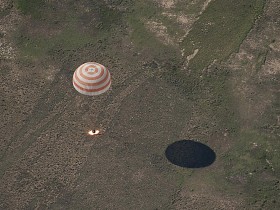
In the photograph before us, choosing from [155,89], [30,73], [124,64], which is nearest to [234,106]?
[155,89]

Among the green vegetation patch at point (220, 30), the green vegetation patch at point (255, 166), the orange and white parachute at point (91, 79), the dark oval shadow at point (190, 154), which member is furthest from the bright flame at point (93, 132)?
the green vegetation patch at point (220, 30)

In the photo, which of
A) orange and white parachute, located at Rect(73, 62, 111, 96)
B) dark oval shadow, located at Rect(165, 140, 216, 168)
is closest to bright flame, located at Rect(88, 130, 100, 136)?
orange and white parachute, located at Rect(73, 62, 111, 96)

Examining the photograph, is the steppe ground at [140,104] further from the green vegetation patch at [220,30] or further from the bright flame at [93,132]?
the bright flame at [93,132]

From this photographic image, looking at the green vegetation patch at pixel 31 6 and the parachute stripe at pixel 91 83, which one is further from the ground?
the parachute stripe at pixel 91 83

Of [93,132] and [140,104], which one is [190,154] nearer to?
[140,104]

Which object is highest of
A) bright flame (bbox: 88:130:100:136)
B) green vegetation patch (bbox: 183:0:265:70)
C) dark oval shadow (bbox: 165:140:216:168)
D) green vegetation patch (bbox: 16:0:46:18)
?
green vegetation patch (bbox: 183:0:265:70)

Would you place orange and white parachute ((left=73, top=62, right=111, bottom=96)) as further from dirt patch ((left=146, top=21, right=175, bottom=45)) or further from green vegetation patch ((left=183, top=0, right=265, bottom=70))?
dirt patch ((left=146, top=21, right=175, bottom=45))
